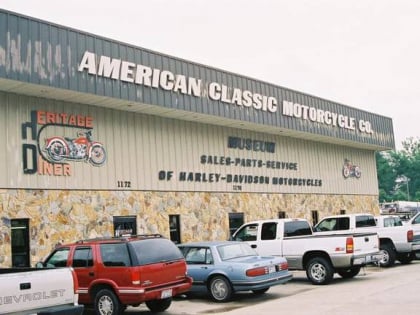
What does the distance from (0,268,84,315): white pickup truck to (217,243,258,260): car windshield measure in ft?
17.9

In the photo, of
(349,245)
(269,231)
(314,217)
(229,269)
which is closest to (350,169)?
(314,217)

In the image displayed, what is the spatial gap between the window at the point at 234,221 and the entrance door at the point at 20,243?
9.18m

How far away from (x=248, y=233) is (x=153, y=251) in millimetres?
6103

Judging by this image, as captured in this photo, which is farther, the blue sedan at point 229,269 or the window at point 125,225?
the window at point 125,225

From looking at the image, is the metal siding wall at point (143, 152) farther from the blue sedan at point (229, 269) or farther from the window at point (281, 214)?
the blue sedan at point (229, 269)

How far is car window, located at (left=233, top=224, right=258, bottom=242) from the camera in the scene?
17453mm

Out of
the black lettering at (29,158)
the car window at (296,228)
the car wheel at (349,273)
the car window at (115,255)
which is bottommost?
the car wheel at (349,273)

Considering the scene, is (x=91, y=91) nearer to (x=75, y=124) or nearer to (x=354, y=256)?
(x=75, y=124)

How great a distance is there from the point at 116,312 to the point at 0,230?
572 centimetres

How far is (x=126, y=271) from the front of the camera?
11.5m

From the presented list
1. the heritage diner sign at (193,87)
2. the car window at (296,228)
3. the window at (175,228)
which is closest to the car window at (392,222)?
the car window at (296,228)

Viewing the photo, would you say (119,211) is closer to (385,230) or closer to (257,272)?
(257,272)

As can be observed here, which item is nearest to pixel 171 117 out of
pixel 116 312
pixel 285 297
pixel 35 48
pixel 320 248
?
pixel 35 48

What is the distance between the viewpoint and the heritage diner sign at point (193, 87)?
57.4 ft
